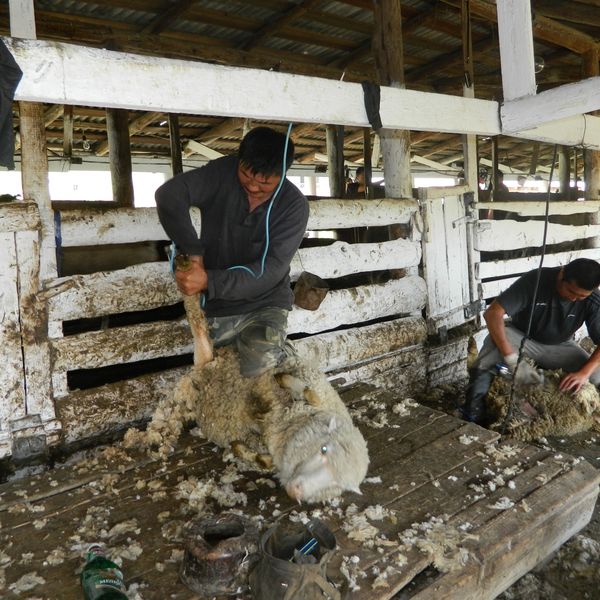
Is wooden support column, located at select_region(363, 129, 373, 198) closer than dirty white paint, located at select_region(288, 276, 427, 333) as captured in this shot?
No

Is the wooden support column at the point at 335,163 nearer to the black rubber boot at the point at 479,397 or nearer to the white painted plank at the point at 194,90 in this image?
the black rubber boot at the point at 479,397

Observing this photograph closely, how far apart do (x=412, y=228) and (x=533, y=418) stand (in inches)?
79.4

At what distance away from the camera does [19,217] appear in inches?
117

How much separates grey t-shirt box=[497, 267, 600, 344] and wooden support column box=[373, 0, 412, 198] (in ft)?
4.48

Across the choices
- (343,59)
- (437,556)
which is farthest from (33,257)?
(343,59)

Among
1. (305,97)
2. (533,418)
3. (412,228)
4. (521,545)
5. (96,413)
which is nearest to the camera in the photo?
(521,545)

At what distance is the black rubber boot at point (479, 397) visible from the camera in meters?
4.55

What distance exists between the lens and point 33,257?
305cm

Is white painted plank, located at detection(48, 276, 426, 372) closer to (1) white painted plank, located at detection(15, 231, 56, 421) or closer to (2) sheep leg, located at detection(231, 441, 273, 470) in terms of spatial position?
(1) white painted plank, located at detection(15, 231, 56, 421)

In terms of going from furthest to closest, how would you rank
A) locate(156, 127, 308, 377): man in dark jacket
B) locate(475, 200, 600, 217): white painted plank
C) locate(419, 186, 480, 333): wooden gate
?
locate(475, 200, 600, 217): white painted plank < locate(419, 186, 480, 333): wooden gate < locate(156, 127, 308, 377): man in dark jacket

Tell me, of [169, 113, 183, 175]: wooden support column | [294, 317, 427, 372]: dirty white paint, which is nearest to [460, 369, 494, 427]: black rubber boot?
[294, 317, 427, 372]: dirty white paint

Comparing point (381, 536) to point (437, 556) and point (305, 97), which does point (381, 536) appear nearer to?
point (437, 556)

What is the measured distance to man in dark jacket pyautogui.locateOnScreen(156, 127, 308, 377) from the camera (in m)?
2.82

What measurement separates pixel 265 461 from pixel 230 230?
1364mm
